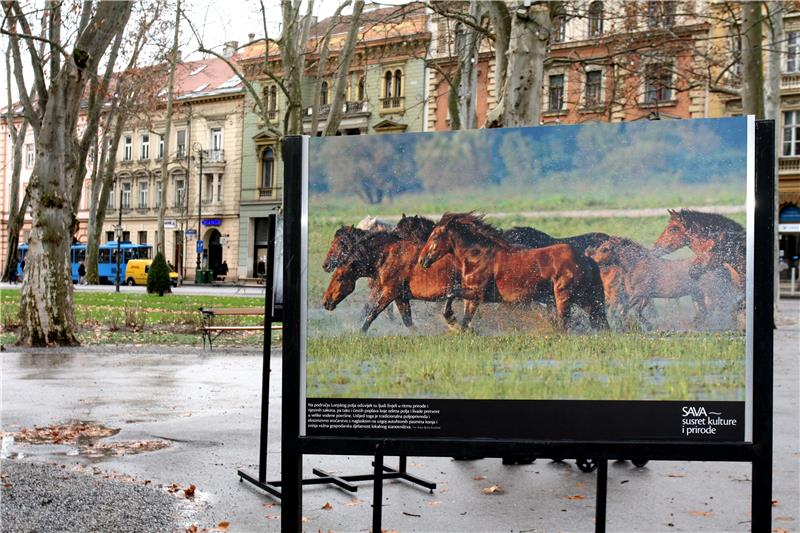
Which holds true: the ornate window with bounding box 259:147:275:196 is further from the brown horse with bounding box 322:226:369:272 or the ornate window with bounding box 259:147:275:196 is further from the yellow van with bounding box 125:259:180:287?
the brown horse with bounding box 322:226:369:272

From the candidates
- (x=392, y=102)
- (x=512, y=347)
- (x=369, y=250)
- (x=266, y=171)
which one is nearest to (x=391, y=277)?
(x=369, y=250)

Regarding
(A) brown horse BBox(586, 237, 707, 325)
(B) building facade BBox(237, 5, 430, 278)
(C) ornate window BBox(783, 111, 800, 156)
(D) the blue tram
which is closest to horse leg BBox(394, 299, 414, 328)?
(A) brown horse BBox(586, 237, 707, 325)

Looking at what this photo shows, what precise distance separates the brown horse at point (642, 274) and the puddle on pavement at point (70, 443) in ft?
Answer: 15.2

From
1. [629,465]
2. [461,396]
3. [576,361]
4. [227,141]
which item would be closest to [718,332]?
[576,361]

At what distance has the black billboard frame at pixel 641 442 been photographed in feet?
12.4

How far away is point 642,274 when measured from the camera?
390 centimetres

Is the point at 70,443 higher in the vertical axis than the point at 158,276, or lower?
lower

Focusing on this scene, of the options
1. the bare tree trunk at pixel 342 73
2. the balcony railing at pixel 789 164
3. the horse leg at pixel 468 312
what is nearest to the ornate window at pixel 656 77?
the balcony railing at pixel 789 164

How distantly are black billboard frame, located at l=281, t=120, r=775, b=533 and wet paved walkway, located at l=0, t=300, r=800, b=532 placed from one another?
1.53 metres

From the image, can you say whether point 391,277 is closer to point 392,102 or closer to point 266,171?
point 392,102

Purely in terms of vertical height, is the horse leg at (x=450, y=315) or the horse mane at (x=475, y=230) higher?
the horse mane at (x=475, y=230)

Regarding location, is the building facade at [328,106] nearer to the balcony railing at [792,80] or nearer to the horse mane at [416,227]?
the balcony railing at [792,80]

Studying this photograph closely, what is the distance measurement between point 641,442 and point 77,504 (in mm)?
3328

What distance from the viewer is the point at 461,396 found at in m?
3.93
